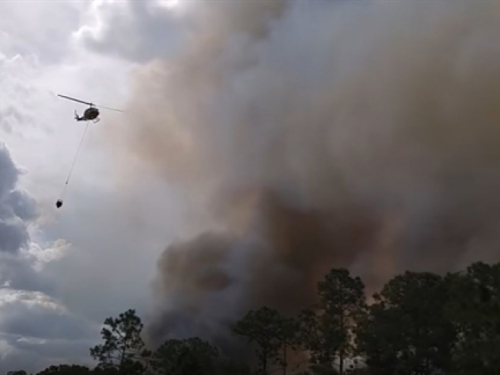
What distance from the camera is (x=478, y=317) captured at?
197ft

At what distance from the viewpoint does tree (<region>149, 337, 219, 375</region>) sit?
3388 inches

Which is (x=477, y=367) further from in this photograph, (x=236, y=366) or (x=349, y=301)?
(x=236, y=366)

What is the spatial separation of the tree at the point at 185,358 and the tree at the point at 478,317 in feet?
119

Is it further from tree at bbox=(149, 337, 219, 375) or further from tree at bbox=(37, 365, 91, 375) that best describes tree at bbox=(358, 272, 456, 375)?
tree at bbox=(37, 365, 91, 375)

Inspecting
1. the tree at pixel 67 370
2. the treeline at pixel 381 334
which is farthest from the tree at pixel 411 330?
the tree at pixel 67 370

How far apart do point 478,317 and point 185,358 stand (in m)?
42.0

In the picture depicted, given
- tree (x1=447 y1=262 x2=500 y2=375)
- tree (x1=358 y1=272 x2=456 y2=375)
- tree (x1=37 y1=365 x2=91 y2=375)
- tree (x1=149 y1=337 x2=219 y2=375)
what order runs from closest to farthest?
tree (x1=447 y1=262 x2=500 y2=375) → tree (x1=358 y1=272 x2=456 y2=375) → tree (x1=149 y1=337 x2=219 y2=375) → tree (x1=37 y1=365 x2=91 y2=375)

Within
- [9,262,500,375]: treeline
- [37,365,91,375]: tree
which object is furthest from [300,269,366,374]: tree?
[37,365,91,375]: tree

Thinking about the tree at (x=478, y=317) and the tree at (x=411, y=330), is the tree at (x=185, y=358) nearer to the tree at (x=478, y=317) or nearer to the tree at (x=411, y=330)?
the tree at (x=411, y=330)

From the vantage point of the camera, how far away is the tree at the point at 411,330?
7406 cm

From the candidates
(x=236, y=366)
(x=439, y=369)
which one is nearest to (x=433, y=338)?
(x=439, y=369)

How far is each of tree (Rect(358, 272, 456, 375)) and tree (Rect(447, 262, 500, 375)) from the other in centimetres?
965

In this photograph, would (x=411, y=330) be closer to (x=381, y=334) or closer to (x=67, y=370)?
(x=381, y=334)

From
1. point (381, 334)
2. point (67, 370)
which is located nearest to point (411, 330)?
point (381, 334)
